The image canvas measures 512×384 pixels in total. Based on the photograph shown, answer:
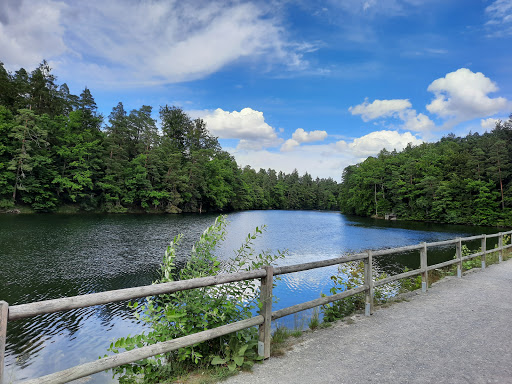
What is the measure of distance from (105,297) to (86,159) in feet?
178

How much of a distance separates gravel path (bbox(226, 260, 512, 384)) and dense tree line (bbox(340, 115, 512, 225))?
50.0 meters

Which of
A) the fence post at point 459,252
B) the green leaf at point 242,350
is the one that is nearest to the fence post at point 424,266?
the fence post at point 459,252

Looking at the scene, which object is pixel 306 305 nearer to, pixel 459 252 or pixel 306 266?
pixel 306 266

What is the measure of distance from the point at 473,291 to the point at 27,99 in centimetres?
6000

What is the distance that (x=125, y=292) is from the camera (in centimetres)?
255

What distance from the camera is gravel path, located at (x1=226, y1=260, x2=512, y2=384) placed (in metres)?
3.15

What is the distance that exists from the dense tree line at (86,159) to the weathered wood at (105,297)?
45804 mm

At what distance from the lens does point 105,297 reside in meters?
2.47

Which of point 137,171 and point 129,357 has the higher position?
point 137,171

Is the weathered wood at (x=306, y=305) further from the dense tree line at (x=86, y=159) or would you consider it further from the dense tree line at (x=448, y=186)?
the dense tree line at (x=448, y=186)

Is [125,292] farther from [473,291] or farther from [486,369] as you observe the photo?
[473,291]

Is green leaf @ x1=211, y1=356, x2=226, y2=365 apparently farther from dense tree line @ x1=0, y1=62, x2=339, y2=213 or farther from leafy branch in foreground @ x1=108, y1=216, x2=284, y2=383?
dense tree line @ x1=0, y1=62, x2=339, y2=213

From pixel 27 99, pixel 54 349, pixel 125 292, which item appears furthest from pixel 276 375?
pixel 27 99

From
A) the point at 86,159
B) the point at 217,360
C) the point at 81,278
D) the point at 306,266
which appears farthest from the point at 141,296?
the point at 86,159
